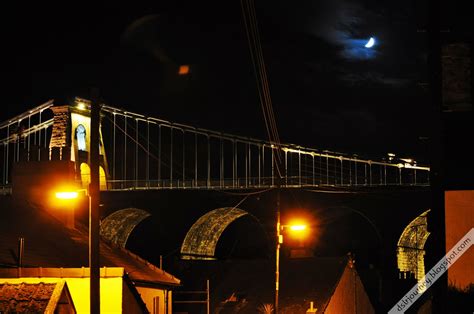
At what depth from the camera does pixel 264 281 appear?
967 inches

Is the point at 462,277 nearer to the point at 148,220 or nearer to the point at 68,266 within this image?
the point at 68,266

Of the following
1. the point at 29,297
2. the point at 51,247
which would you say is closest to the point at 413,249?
the point at 51,247

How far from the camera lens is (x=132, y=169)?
6438 centimetres

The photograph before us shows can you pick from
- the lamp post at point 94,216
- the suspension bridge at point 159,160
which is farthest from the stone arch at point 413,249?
the lamp post at point 94,216

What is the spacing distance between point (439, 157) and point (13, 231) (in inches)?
370

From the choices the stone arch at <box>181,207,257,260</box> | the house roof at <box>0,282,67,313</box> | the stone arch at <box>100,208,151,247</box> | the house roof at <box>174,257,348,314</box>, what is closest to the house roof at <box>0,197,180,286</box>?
the house roof at <box>0,282,67,313</box>

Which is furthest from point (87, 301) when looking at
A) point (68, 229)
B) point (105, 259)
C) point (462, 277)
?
point (462, 277)

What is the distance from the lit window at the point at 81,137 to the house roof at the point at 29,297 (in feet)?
148

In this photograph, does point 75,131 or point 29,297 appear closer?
point 29,297

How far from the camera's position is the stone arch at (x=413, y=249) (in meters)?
52.0

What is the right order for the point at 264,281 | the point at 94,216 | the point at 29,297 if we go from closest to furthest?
1. the point at 94,216
2. the point at 29,297
3. the point at 264,281

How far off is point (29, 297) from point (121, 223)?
43303mm

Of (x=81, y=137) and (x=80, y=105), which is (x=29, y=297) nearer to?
(x=80, y=105)

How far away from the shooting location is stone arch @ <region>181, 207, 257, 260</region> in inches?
2106
